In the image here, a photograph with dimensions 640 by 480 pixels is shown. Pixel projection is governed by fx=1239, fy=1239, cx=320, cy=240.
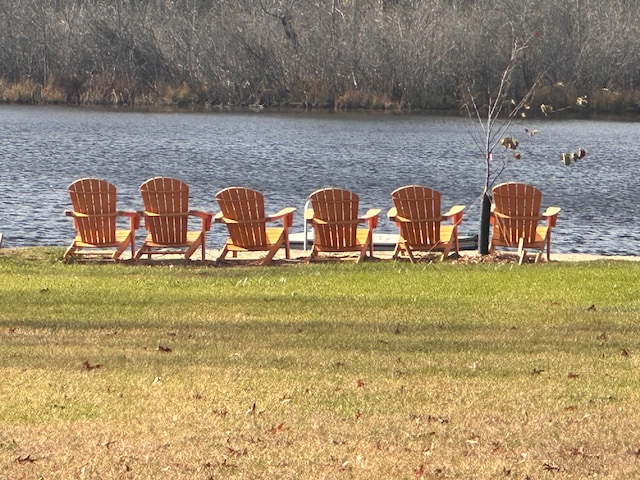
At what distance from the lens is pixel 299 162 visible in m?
39.5

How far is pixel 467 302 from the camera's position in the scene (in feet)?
34.3

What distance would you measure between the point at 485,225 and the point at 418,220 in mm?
960

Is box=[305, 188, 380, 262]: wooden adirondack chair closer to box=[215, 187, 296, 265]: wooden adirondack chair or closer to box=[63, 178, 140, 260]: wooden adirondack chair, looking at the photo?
box=[215, 187, 296, 265]: wooden adirondack chair

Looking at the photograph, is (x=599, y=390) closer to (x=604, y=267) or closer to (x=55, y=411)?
(x=55, y=411)

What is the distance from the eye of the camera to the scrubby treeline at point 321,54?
6109cm

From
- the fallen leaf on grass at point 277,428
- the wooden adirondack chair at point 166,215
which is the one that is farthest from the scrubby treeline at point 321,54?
the fallen leaf on grass at point 277,428

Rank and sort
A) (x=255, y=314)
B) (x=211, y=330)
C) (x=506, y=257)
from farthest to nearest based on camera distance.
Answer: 1. (x=506, y=257)
2. (x=255, y=314)
3. (x=211, y=330)

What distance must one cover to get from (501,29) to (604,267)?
50059mm

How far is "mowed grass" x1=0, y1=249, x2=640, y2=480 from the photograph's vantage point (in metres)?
5.88

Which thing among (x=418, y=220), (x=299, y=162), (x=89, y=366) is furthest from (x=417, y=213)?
(x=299, y=162)

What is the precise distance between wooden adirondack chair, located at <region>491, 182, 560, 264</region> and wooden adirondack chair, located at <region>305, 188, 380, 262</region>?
158 cm

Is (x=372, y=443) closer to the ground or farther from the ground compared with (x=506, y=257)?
farther from the ground

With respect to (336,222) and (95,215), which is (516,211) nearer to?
(336,222)

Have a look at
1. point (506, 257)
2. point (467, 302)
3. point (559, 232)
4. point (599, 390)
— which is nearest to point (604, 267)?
point (506, 257)
